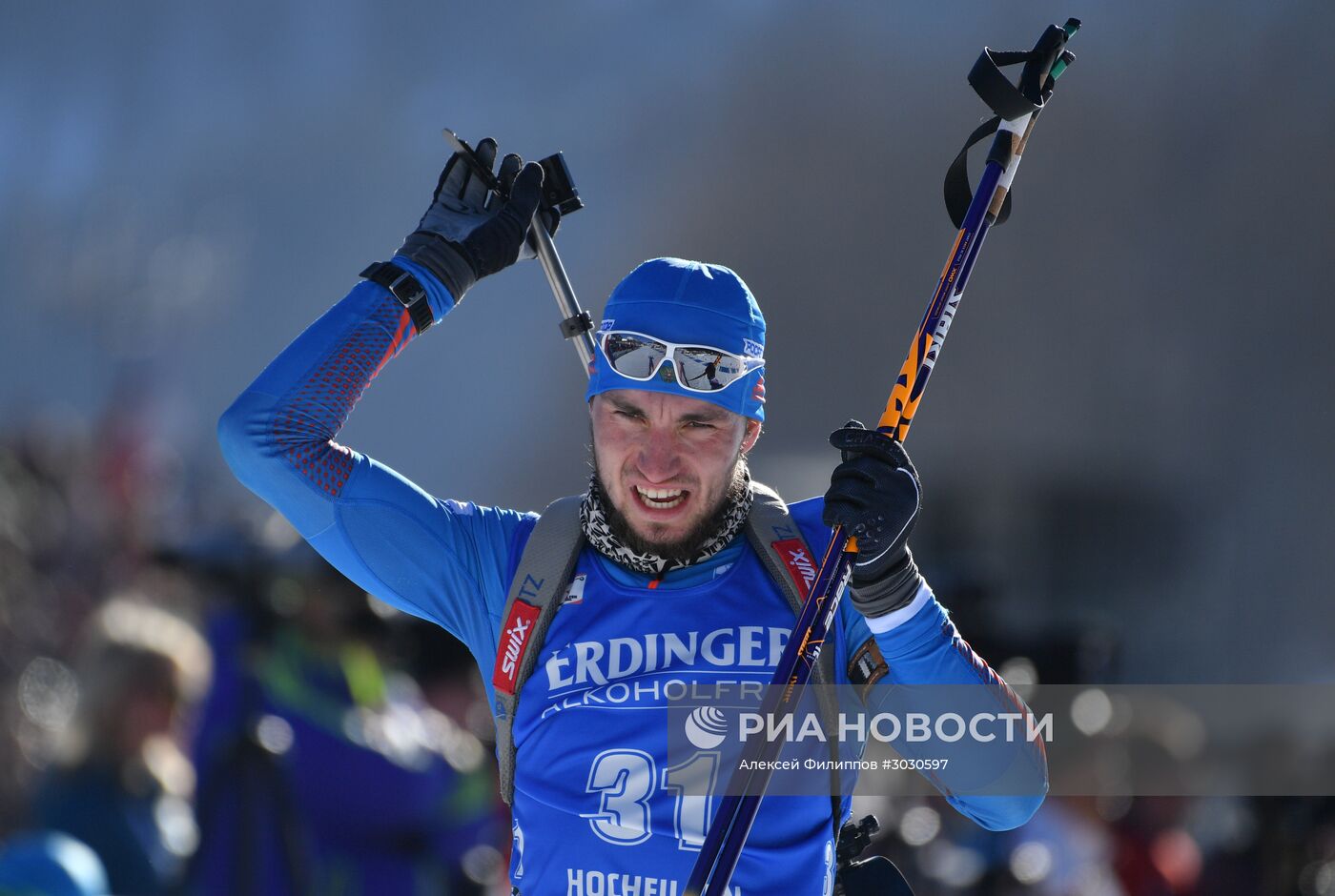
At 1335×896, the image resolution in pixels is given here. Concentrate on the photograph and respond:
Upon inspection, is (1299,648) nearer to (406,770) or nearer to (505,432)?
(505,432)

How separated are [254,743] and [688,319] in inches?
76.0

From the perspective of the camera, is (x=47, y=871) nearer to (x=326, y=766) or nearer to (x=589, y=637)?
(x=589, y=637)

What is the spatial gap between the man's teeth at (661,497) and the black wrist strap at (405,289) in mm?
508

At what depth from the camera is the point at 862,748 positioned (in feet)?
7.70

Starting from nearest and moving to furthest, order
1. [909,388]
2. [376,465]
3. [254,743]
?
1. [909,388]
2. [376,465]
3. [254,743]

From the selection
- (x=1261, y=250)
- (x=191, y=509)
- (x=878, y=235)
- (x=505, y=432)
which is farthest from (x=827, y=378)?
(x=191, y=509)

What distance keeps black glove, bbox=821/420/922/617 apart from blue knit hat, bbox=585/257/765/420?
278 mm

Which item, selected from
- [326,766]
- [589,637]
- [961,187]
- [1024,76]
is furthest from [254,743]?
[1024,76]

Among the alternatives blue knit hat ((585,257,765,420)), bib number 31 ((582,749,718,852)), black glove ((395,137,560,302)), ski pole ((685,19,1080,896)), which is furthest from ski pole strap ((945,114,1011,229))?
bib number 31 ((582,749,718,852))

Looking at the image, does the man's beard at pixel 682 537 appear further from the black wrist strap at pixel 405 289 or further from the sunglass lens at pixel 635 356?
the black wrist strap at pixel 405 289

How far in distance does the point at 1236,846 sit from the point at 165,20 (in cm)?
598

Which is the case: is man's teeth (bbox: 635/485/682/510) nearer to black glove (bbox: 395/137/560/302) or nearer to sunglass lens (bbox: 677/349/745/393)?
sunglass lens (bbox: 677/349/745/393)

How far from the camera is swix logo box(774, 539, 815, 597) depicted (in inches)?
91.9

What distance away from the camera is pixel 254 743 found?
3.60 metres
